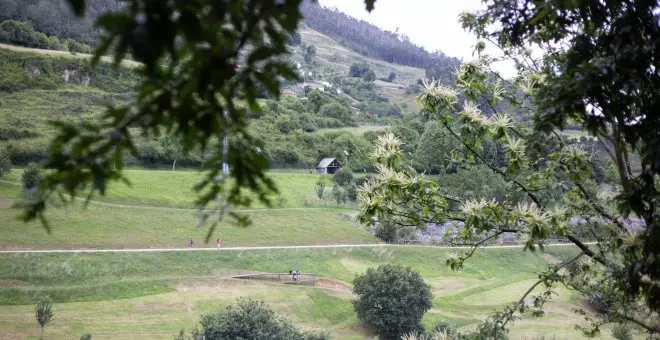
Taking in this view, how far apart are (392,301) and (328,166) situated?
91.6 ft

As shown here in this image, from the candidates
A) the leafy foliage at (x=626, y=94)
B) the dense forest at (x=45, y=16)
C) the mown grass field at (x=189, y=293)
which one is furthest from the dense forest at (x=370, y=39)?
the leafy foliage at (x=626, y=94)

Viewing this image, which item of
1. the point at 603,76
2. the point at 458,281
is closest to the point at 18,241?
the point at 458,281

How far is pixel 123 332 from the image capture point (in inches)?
688

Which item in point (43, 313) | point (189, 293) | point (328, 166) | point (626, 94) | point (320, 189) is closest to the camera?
point (626, 94)

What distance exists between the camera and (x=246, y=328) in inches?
595

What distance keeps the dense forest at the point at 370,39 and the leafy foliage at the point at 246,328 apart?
116652mm

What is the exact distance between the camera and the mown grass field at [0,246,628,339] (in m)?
18.6

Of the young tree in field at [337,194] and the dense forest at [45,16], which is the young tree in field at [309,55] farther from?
the young tree in field at [337,194]

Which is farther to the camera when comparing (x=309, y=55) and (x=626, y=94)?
(x=309, y=55)

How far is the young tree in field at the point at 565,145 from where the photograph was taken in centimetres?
246

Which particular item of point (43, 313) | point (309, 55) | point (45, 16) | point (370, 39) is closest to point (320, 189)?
point (43, 313)

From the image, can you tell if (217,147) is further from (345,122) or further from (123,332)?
(345,122)

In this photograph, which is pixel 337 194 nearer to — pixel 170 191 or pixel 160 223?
pixel 170 191

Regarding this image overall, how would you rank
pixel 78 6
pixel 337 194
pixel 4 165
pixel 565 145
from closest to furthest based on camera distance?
1. pixel 78 6
2. pixel 565 145
3. pixel 4 165
4. pixel 337 194
